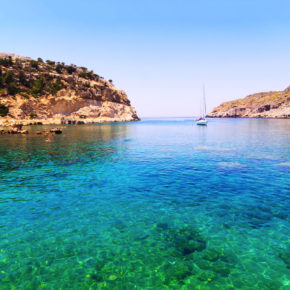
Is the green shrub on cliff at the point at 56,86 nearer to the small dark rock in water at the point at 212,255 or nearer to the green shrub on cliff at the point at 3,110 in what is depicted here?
the green shrub on cliff at the point at 3,110

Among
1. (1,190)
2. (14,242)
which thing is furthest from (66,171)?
(14,242)

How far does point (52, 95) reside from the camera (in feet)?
353

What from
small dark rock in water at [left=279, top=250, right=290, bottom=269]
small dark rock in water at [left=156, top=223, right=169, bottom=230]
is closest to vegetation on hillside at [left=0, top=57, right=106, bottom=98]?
small dark rock in water at [left=156, top=223, right=169, bottom=230]

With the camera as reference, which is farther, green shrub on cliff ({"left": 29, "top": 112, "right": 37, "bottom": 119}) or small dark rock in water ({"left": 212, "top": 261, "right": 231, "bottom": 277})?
green shrub on cliff ({"left": 29, "top": 112, "right": 37, "bottom": 119})

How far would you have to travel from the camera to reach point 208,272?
6496mm

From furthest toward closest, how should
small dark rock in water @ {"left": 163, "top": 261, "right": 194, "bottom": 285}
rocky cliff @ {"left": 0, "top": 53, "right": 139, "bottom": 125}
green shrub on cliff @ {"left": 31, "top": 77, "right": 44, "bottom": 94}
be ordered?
green shrub on cliff @ {"left": 31, "top": 77, "right": 44, "bottom": 94} < rocky cliff @ {"left": 0, "top": 53, "right": 139, "bottom": 125} < small dark rock in water @ {"left": 163, "top": 261, "right": 194, "bottom": 285}

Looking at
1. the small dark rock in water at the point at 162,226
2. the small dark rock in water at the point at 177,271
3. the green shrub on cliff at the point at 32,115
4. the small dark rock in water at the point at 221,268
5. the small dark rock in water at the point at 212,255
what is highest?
the green shrub on cliff at the point at 32,115

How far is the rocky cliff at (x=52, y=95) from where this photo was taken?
314 feet

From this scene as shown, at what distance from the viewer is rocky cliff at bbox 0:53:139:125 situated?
95.8 meters

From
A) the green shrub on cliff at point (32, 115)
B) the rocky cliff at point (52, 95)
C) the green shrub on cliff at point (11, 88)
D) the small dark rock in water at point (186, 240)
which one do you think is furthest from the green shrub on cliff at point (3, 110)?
the small dark rock in water at point (186, 240)

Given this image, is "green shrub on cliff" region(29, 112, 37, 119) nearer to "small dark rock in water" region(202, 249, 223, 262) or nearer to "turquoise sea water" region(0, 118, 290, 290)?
"turquoise sea water" region(0, 118, 290, 290)

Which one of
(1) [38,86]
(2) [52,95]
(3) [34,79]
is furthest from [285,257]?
(3) [34,79]

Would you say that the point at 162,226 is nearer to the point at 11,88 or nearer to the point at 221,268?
the point at 221,268

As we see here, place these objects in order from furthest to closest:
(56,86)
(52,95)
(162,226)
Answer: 1. (56,86)
2. (52,95)
3. (162,226)
